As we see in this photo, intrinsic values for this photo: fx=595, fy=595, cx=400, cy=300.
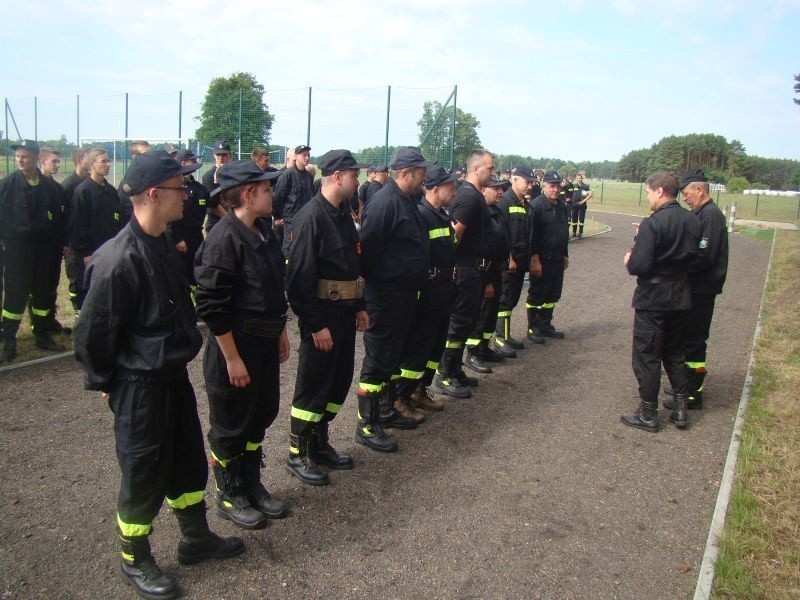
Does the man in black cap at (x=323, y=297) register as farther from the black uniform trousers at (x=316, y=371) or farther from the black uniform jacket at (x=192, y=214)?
the black uniform jacket at (x=192, y=214)

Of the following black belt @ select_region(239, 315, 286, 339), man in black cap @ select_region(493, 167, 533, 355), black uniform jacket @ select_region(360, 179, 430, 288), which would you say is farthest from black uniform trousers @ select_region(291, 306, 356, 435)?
man in black cap @ select_region(493, 167, 533, 355)

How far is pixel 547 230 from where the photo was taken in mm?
8086

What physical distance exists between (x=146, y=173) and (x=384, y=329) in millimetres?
2292

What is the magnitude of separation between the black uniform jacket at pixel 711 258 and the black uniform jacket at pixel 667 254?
0.56m

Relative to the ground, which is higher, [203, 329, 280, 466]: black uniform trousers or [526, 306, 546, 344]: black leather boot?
[203, 329, 280, 466]: black uniform trousers

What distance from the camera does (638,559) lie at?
136 inches

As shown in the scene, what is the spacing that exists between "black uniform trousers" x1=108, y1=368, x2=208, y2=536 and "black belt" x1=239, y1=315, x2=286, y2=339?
18.9 inches

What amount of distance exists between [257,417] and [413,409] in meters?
2.10

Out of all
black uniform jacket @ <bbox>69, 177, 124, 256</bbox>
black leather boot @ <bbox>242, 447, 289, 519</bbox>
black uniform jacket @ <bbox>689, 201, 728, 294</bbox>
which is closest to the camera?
black leather boot @ <bbox>242, 447, 289, 519</bbox>

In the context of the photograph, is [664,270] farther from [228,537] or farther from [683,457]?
[228,537]

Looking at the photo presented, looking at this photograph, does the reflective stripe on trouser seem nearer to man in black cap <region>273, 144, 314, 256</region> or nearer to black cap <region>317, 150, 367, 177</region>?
black cap <region>317, 150, 367, 177</region>

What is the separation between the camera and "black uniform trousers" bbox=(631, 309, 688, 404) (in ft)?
17.4

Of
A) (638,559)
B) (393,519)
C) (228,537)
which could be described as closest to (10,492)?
(228,537)

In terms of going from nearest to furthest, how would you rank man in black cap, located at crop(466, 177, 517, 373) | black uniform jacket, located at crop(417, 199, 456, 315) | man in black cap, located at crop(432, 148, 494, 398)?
1. black uniform jacket, located at crop(417, 199, 456, 315)
2. man in black cap, located at crop(432, 148, 494, 398)
3. man in black cap, located at crop(466, 177, 517, 373)
